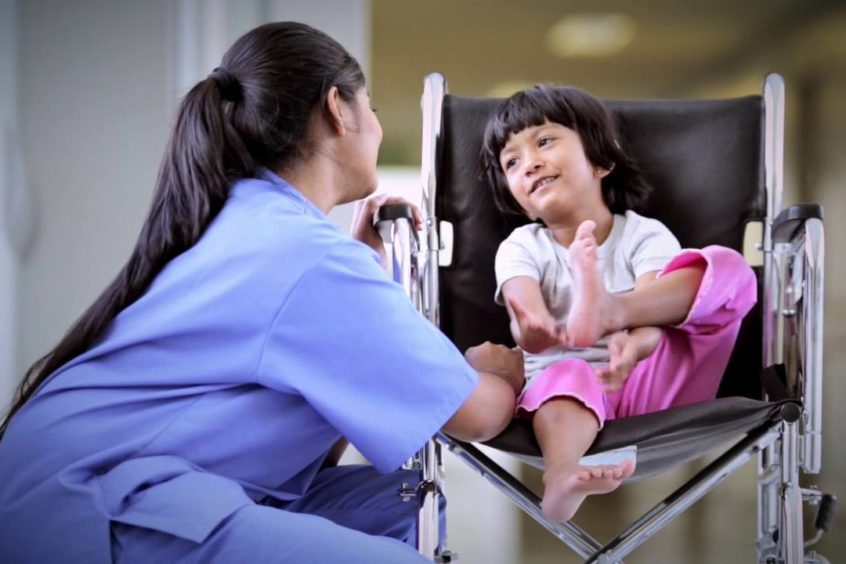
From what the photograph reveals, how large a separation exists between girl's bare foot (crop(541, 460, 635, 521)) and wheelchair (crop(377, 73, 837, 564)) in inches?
3.2

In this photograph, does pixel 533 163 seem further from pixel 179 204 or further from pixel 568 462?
pixel 179 204

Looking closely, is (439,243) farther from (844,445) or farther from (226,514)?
(844,445)

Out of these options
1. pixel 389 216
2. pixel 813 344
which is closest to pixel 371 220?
pixel 389 216

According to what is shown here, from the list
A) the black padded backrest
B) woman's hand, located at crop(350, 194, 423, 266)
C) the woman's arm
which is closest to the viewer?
the woman's arm

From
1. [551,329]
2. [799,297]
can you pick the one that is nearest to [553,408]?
[551,329]

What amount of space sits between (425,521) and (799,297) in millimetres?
633

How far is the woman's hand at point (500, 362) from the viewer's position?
1.57 meters

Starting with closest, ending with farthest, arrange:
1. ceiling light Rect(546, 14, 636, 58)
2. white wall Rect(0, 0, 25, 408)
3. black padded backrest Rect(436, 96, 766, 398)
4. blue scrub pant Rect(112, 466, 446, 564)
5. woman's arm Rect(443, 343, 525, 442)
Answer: blue scrub pant Rect(112, 466, 446, 564)
woman's arm Rect(443, 343, 525, 442)
black padded backrest Rect(436, 96, 766, 398)
white wall Rect(0, 0, 25, 408)
ceiling light Rect(546, 14, 636, 58)

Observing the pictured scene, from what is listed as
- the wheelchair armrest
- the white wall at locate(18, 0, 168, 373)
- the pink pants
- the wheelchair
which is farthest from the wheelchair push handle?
the white wall at locate(18, 0, 168, 373)

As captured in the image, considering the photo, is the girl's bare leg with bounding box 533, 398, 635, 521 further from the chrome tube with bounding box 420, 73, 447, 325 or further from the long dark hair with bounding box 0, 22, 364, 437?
the long dark hair with bounding box 0, 22, 364, 437

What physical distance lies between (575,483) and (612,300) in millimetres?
339

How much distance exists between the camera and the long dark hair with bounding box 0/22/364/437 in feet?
4.00

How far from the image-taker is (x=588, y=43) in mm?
2750

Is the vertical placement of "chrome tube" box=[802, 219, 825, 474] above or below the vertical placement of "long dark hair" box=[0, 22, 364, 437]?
below
